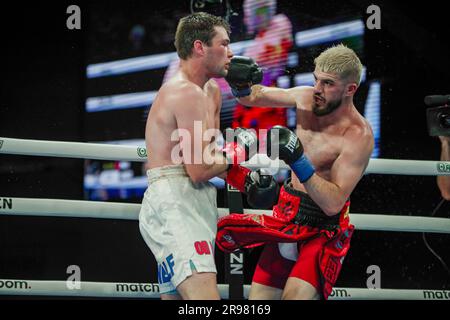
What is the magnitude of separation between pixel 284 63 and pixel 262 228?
6.55 feet

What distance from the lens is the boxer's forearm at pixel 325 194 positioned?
3.15 meters

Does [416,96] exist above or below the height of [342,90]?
above

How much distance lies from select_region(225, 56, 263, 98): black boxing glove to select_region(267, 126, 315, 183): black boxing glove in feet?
1.23

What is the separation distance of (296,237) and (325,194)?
237 millimetres

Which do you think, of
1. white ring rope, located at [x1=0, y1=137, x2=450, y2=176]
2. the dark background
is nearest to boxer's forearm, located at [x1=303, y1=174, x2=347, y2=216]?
white ring rope, located at [x1=0, y1=137, x2=450, y2=176]

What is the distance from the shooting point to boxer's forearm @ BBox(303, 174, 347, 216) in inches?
124

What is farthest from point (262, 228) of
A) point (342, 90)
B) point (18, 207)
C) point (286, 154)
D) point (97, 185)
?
point (97, 185)

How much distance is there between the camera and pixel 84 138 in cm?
482

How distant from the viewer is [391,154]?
5109mm

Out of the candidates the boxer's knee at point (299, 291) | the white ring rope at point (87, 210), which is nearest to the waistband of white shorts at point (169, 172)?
the white ring rope at point (87, 210)

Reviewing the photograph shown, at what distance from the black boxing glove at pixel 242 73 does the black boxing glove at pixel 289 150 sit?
1.23 ft

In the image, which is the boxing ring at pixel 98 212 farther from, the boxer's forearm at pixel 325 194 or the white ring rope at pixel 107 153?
the boxer's forearm at pixel 325 194
